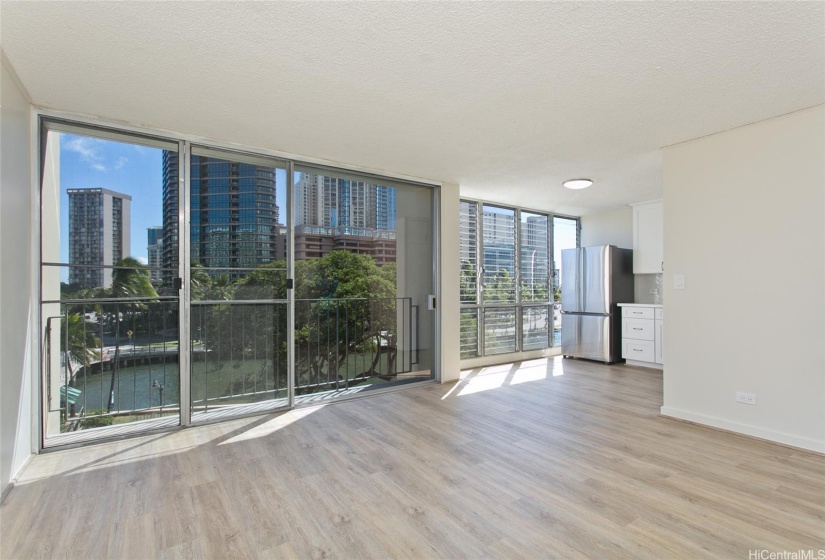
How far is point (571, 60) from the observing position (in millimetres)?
2207

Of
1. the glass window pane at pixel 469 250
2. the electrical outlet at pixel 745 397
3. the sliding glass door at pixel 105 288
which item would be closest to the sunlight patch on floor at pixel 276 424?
the sliding glass door at pixel 105 288

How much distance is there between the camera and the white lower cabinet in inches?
215

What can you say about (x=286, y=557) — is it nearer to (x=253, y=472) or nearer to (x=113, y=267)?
(x=253, y=472)

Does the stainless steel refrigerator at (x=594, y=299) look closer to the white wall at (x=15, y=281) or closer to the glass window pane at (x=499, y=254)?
the glass window pane at (x=499, y=254)

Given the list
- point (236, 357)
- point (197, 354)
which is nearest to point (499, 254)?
point (236, 357)

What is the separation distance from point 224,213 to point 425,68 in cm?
218

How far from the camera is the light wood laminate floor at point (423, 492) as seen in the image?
1.78 meters

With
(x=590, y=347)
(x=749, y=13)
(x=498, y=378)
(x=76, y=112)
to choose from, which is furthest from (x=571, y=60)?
(x=590, y=347)

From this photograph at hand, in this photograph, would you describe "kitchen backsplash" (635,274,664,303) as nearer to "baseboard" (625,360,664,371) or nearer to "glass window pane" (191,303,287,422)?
"baseboard" (625,360,664,371)

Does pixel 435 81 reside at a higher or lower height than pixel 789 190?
higher

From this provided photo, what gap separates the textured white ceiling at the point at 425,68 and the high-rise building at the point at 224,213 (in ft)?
1.05

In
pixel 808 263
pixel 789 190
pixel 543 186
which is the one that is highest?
pixel 543 186

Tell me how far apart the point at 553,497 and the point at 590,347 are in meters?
4.42

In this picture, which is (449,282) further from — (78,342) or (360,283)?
(78,342)
